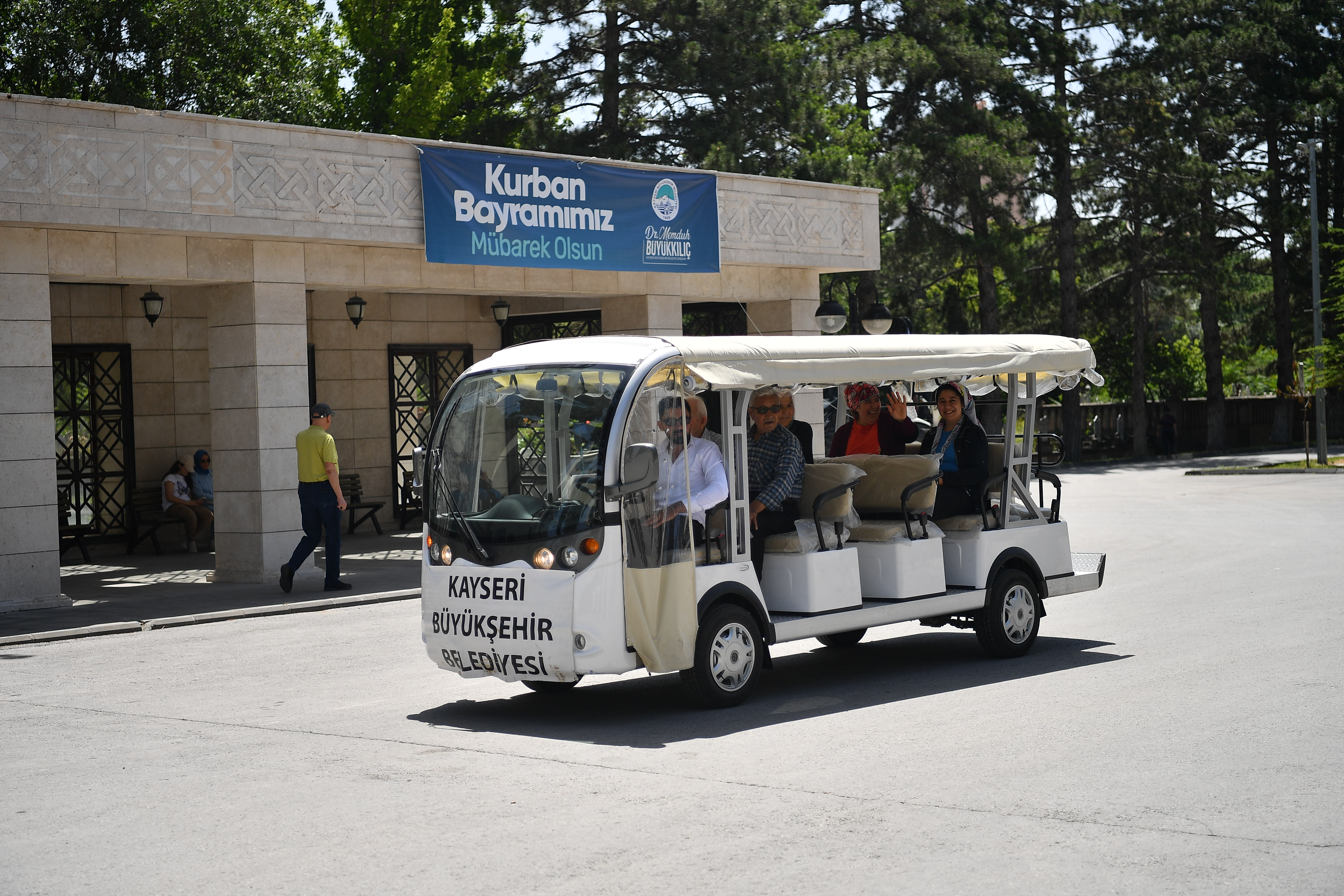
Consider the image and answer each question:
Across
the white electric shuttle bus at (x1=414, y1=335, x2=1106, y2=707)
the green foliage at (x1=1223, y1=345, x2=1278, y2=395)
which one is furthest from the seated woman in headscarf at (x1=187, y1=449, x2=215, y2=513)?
the green foliage at (x1=1223, y1=345, x2=1278, y2=395)

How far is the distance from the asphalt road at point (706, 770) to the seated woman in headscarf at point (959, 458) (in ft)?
3.71

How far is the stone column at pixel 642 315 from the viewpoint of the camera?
20.1 m

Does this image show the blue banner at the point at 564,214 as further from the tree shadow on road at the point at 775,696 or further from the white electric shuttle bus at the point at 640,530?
the tree shadow on road at the point at 775,696

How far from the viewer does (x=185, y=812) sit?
264 inches

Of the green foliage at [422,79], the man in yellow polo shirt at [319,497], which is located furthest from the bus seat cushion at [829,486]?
the green foliage at [422,79]

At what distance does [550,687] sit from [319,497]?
6359 millimetres

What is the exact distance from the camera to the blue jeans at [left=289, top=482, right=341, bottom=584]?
15.5 m

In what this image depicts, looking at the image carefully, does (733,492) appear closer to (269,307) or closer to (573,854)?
(573,854)

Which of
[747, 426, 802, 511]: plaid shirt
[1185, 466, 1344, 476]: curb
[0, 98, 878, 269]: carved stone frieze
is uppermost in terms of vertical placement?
[0, 98, 878, 269]: carved stone frieze

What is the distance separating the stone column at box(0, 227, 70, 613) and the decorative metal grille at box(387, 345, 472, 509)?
28.6 ft

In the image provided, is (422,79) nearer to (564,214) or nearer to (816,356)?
(564,214)

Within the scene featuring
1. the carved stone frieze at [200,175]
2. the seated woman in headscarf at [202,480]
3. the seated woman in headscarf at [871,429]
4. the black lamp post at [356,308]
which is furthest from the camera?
the black lamp post at [356,308]

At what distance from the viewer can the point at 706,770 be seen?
7.32 m

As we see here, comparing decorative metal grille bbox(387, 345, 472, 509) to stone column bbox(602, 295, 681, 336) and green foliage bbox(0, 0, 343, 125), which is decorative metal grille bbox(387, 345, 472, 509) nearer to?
stone column bbox(602, 295, 681, 336)
